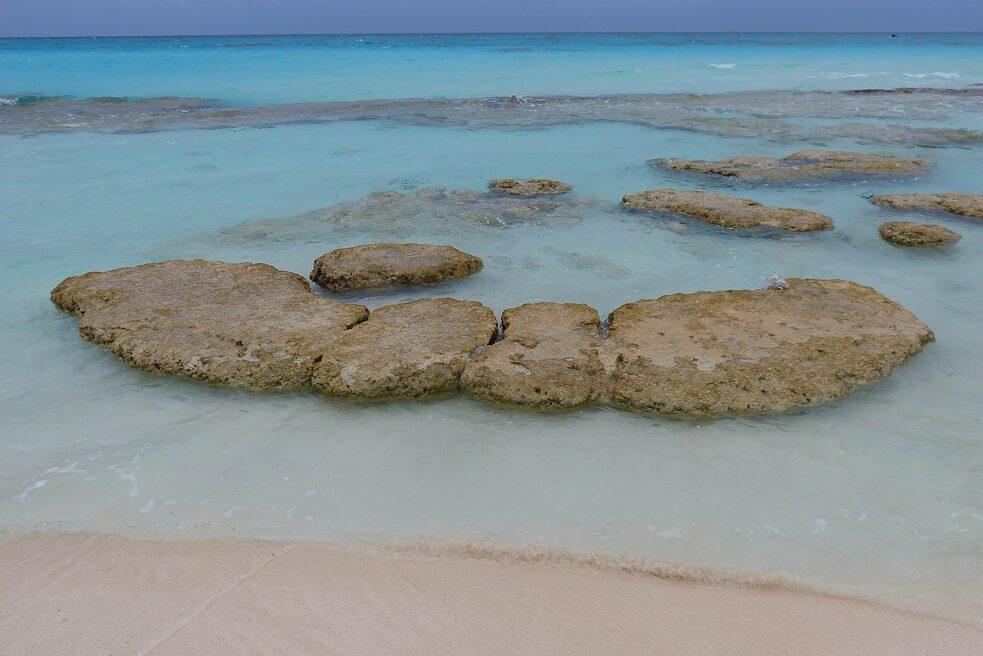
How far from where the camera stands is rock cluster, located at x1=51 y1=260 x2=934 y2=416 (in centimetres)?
390

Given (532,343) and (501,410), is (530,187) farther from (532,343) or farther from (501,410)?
(501,410)

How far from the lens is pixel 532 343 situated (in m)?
4.27

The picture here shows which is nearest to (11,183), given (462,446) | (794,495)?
(462,446)

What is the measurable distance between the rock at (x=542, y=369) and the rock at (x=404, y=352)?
0.48 ft

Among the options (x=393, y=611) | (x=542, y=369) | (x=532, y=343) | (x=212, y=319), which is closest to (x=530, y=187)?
(x=532, y=343)

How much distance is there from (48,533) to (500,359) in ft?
7.85

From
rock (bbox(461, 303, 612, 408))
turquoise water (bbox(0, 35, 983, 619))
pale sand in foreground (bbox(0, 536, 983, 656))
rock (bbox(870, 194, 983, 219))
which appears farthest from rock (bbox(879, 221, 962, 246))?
pale sand in foreground (bbox(0, 536, 983, 656))

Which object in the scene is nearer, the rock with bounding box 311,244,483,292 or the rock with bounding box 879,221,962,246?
the rock with bounding box 311,244,483,292

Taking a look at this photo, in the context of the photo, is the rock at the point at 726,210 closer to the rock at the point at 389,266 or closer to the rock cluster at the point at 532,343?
the rock cluster at the point at 532,343

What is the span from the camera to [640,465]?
11.1 feet

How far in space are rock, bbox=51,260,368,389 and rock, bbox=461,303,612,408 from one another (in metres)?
1.08

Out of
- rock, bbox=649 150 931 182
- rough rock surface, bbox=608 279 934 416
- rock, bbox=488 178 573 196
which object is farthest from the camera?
rock, bbox=649 150 931 182

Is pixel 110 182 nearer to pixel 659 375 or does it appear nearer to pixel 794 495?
pixel 659 375

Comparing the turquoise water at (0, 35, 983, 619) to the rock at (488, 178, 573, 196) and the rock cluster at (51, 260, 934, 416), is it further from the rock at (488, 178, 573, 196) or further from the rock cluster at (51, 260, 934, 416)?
the rock at (488, 178, 573, 196)
